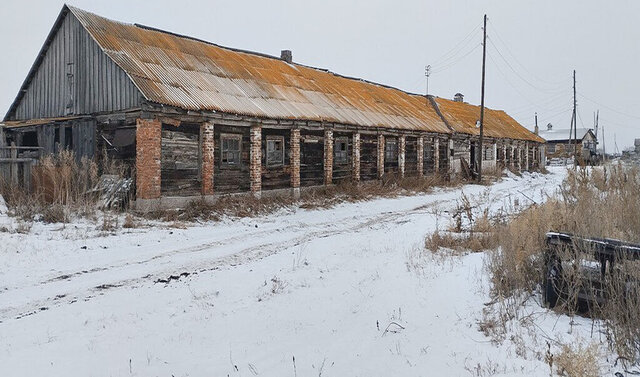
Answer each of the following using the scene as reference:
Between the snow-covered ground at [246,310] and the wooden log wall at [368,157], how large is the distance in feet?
37.3

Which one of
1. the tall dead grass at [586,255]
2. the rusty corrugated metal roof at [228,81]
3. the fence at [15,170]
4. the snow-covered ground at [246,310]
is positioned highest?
the rusty corrugated metal roof at [228,81]

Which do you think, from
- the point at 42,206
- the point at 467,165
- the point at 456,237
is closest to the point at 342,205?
the point at 456,237

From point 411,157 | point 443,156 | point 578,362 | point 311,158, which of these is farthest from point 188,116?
point 443,156

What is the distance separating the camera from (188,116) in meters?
12.9

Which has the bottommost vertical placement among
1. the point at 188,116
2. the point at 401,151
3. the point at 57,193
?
the point at 57,193

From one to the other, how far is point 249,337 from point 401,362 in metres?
1.68

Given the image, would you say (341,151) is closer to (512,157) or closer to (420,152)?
(420,152)

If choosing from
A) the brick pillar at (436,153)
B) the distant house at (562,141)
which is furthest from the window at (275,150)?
the distant house at (562,141)

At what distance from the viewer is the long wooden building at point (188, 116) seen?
1258 centimetres

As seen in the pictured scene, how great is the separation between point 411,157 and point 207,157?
44.7 ft

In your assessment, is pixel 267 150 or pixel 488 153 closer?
pixel 267 150

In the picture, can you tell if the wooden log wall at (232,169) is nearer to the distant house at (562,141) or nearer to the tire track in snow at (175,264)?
the tire track in snow at (175,264)

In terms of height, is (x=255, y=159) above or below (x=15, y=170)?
above

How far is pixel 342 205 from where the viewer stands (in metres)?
16.1
